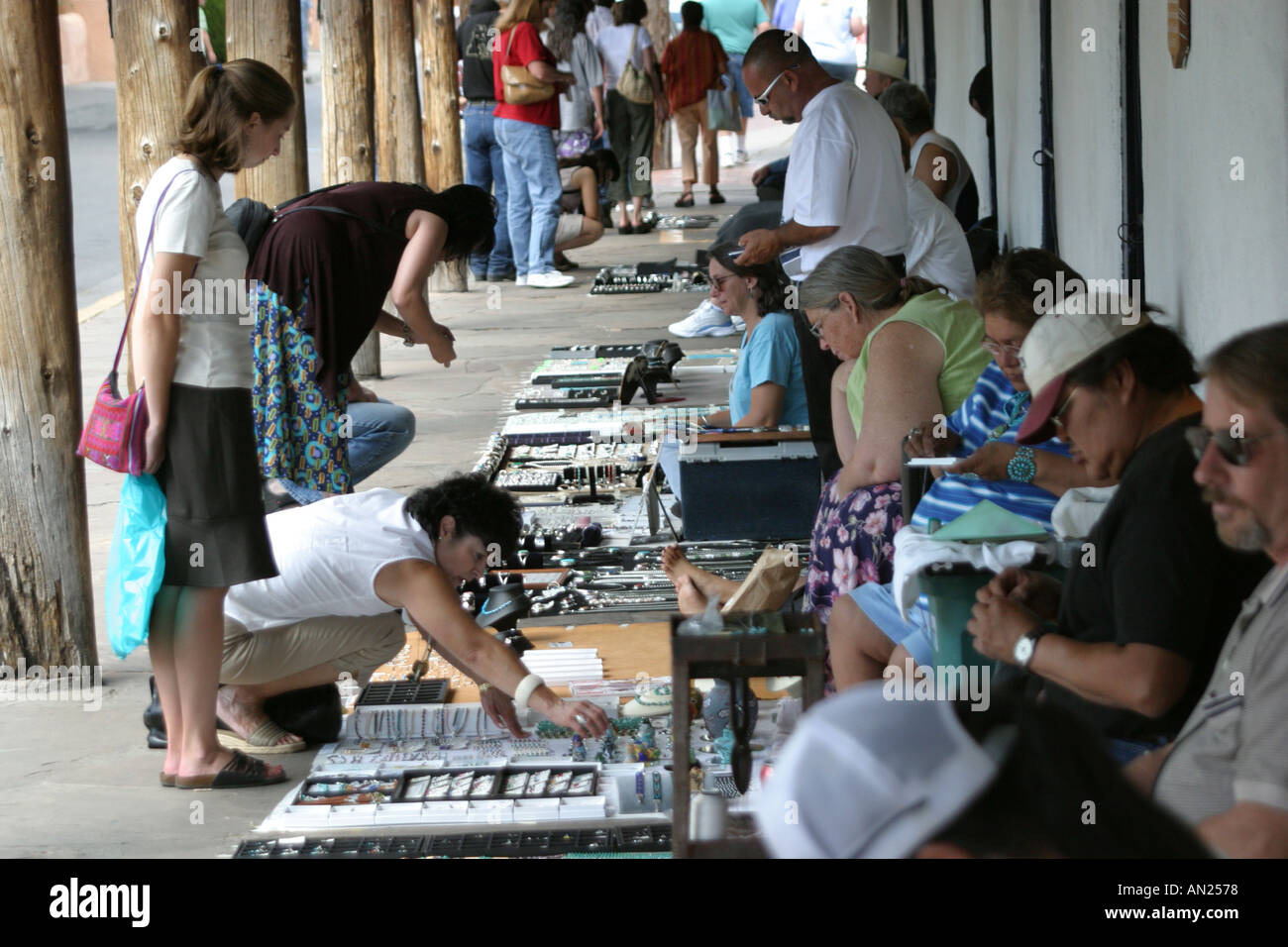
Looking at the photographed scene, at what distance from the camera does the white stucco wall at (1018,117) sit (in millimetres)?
7961

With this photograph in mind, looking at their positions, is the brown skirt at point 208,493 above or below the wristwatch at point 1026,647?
above

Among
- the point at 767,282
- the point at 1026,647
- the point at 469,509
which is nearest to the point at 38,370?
the point at 469,509

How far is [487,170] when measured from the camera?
45.3 feet

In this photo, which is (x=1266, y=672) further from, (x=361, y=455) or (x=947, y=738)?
(x=361, y=455)

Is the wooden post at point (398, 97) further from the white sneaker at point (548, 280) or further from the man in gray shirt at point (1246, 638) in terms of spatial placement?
the man in gray shirt at point (1246, 638)

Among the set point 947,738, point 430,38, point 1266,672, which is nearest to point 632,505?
point 1266,672

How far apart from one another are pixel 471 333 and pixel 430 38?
359 centimetres

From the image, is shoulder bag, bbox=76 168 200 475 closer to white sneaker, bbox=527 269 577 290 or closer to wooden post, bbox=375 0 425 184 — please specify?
wooden post, bbox=375 0 425 184

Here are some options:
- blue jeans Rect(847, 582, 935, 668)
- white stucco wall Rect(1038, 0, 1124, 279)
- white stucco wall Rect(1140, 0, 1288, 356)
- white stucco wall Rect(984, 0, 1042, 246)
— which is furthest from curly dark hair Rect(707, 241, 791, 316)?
white stucco wall Rect(984, 0, 1042, 246)

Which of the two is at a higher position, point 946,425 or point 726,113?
point 726,113

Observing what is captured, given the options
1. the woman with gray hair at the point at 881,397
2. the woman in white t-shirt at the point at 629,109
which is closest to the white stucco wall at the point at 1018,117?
the woman with gray hair at the point at 881,397

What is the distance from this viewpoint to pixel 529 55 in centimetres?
1238

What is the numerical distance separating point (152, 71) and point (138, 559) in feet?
6.79

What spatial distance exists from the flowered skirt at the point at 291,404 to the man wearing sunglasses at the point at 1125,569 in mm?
2682
